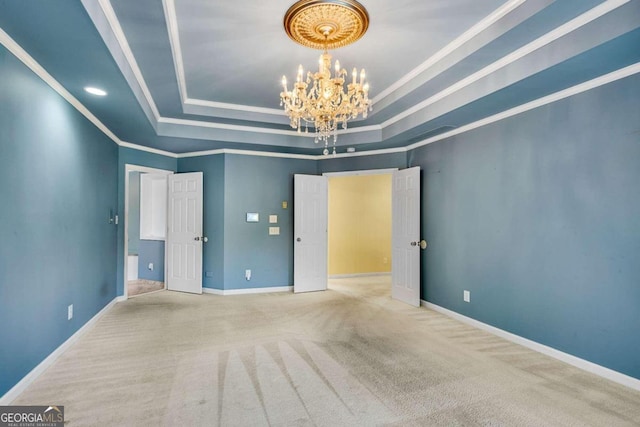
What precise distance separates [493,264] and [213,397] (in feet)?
10.8

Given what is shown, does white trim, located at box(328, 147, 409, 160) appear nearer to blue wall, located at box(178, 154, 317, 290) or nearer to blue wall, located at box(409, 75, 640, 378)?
blue wall, located at box(178, 154, 317, 290)

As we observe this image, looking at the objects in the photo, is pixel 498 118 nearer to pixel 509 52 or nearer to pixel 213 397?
pixel 509 52

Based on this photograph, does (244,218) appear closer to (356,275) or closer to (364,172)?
(364,172)

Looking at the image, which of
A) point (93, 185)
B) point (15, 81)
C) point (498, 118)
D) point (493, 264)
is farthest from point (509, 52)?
point (93, 185)

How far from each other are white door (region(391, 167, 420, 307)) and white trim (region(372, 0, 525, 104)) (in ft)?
5.16

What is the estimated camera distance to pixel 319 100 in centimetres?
318

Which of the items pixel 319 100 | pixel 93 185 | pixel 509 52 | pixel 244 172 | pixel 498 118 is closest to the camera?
pixel 509 52

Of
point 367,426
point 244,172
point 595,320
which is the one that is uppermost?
point 244,172

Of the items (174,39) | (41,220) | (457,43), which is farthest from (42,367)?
(457,43)

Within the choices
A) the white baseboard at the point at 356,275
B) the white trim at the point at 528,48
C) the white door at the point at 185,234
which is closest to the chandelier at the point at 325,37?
the white trim at the point at 528,48

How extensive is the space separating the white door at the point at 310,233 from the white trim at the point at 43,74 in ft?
10.4

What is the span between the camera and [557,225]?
11.1ft

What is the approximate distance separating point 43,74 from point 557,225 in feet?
15.6

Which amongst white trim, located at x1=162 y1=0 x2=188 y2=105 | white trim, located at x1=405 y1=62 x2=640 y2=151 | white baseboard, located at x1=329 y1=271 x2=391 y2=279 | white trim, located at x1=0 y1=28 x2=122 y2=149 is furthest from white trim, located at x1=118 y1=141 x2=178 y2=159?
white trim, located at x1=405 y1=62 x2=640 y2=151
